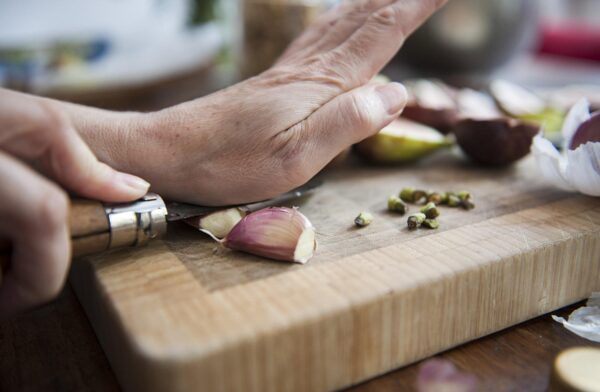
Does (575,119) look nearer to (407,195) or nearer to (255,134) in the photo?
(407,195)

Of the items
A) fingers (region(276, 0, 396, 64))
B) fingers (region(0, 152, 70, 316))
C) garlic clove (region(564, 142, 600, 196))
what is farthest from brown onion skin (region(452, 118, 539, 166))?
fingers (region(0, 152, 70, 316))

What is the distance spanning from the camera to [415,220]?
2.43 ft

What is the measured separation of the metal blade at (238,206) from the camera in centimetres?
73

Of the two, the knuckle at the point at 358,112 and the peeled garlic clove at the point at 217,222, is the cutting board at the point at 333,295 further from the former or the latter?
the knuckle at the point at 358,112

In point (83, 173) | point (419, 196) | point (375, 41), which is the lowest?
point (419, 196)

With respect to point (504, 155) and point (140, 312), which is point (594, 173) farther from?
point (140, 312)

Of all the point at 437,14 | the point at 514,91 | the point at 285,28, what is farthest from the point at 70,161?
the point at 437,14

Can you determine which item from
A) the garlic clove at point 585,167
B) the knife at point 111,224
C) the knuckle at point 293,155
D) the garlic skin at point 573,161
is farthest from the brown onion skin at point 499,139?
the knife at point 111,224

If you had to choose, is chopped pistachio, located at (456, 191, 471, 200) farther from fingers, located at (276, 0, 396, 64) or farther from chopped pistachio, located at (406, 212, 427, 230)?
fingers, located at (276, 0, 396, 64)

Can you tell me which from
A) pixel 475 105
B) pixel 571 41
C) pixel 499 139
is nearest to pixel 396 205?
pixel 499 139

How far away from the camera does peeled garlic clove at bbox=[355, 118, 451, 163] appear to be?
1.00m

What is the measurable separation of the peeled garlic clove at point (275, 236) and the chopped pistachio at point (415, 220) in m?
0.13

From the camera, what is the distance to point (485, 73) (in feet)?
5.87

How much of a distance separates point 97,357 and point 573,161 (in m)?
0.65
